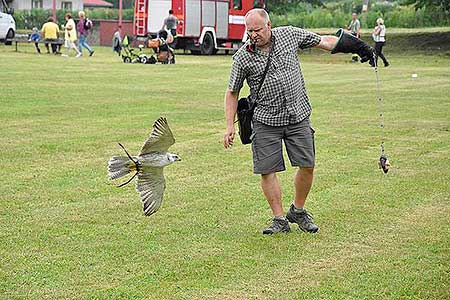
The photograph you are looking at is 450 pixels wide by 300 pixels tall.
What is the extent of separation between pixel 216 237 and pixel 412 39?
38.5m

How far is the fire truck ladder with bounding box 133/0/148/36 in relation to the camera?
40.9 metres

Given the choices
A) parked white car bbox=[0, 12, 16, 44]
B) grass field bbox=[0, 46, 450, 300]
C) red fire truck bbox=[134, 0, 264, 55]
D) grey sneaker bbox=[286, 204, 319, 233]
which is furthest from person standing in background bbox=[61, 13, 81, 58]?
grey sneaker bbox=[286, 204, 319, 233]

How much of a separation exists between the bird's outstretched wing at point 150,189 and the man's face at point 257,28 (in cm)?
123

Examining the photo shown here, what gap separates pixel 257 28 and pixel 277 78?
1.42 feet

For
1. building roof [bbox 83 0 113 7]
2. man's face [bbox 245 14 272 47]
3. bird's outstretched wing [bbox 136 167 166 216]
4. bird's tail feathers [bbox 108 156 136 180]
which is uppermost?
building roof [bbox 83 0 113 7]

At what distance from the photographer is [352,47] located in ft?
27.4

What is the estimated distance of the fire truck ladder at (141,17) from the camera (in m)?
40.9

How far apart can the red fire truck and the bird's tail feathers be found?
107ft

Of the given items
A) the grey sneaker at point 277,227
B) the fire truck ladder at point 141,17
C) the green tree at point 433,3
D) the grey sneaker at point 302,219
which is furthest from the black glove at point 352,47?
the green tree at point 433,3

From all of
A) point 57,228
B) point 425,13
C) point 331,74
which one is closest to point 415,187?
point 57,228

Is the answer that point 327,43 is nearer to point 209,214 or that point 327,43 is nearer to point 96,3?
point 209,214

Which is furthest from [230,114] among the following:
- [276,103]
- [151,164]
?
[151,164]

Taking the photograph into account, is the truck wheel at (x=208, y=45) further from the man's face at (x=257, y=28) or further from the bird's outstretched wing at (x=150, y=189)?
the bird's outstretched wing at (x=150, y=189)

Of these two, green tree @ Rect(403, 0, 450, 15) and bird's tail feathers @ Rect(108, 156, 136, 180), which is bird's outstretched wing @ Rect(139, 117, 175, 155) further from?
green tree @ Rect(403, 0, 450, 15)
